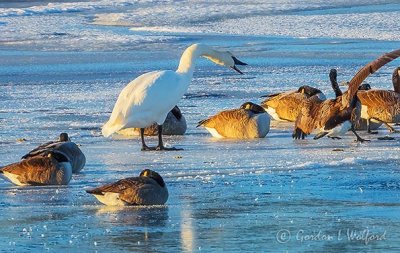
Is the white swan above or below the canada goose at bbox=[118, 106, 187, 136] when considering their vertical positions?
above

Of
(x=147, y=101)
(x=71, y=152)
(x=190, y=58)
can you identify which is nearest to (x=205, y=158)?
(x=147, y=101)

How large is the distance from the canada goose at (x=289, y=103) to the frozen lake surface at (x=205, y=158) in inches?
6.2

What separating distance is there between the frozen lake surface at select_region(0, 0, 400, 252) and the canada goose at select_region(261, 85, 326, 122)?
16cm

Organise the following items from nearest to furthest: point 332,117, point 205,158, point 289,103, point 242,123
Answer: point 205,158
point 332,117
point 242,123
point 289,103

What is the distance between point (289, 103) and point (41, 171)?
199 inches

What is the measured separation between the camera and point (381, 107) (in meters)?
12.6

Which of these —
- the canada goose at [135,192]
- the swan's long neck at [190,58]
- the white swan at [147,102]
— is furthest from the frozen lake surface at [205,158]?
the swan's long neck at [190,58]

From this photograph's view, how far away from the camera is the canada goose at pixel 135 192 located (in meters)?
8.13

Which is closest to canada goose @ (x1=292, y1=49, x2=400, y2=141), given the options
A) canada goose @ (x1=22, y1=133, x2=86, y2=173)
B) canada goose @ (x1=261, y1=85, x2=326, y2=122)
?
canada goose @ (x1=261, y1=85, x2=326, y2=122)

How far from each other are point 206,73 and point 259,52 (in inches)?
129

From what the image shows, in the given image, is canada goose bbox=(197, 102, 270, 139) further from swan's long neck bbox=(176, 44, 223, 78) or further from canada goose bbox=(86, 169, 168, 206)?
canada goose bbox=(86, 169, 168, 206)

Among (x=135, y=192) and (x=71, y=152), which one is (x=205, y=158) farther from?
(x=135, y=192)

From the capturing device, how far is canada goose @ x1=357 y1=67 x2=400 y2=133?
12.6 meters

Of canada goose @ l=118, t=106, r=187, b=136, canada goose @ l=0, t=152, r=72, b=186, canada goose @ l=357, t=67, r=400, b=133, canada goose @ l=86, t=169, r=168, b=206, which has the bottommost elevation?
canada goose @ l=118, t=106, r=187, b=136
